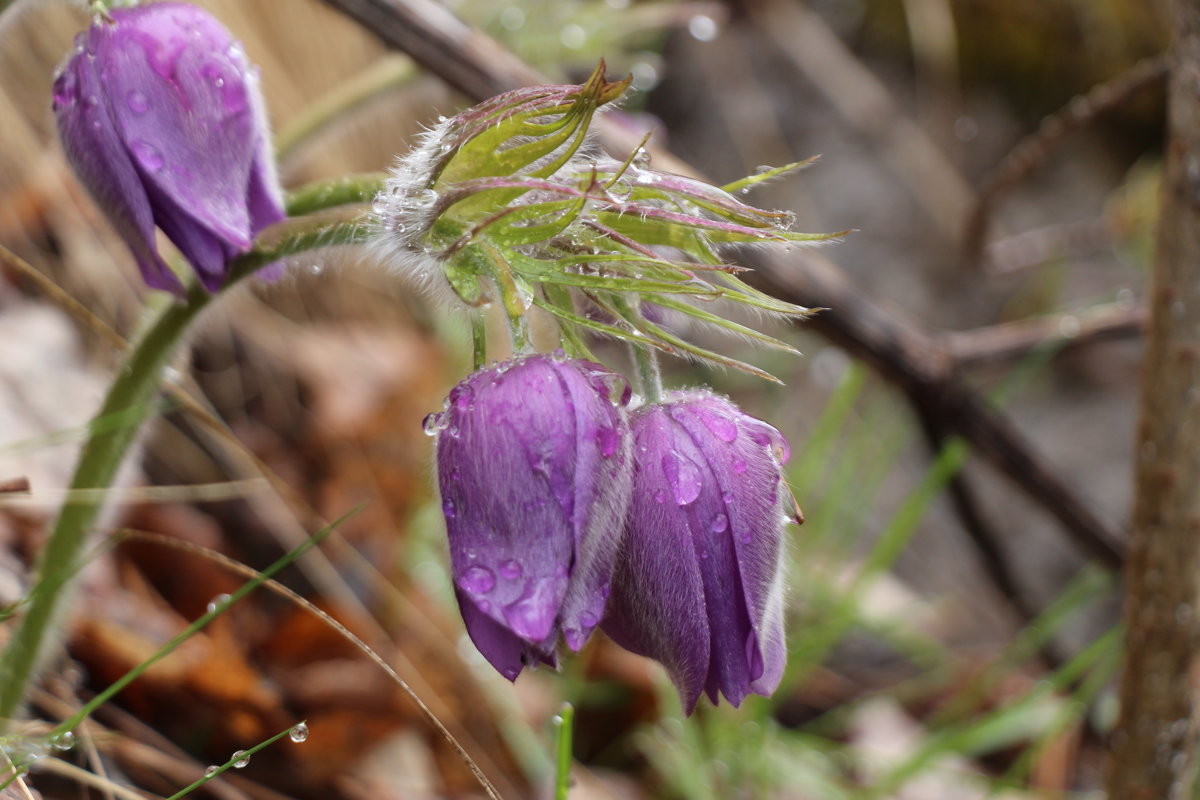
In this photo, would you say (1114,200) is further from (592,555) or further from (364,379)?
(592,555)

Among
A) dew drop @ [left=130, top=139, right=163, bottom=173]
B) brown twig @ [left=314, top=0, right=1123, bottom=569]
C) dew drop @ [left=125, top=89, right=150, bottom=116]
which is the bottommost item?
brown twig @ [left=314, top=0, right=1123, bottom=569]

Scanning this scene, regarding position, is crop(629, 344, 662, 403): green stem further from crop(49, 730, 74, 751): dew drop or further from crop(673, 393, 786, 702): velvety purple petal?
crop(49, 730, 74, 751): dew drop

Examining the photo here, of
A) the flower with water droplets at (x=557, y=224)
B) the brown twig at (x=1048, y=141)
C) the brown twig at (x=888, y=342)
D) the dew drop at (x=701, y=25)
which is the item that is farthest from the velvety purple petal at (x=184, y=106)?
the dew drop at (x=701, y=25)

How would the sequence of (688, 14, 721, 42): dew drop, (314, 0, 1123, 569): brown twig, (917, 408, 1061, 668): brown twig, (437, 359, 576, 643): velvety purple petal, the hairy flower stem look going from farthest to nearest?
(688, 14, 721, 42): dew drop, (917, 408, 1061, 668): brown twig, (314, 0, 1123, 569): brown twig, the hairy flower stem, (437, 359, 576, 643): velvety purple petal

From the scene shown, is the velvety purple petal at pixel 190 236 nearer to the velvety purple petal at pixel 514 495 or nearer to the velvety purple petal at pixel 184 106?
the velvety purple petal at pixel 184 106

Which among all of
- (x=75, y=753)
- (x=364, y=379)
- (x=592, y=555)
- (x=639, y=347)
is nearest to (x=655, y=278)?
(x=639, y=347)

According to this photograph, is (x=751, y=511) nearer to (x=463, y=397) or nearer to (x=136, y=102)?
(x=463, y=397)

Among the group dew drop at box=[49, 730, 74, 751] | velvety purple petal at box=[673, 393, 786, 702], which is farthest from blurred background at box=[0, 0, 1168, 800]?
velvety purple petal at box=[673, 393, 786, 702]

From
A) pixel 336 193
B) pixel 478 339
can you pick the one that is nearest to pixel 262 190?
pixel 336 193
